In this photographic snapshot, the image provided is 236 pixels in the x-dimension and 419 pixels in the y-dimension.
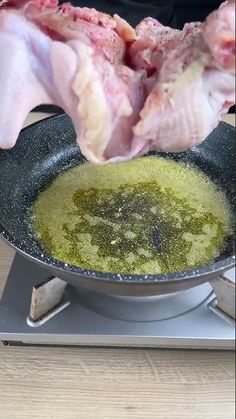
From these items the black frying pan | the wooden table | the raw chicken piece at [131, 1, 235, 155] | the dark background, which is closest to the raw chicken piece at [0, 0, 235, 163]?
the raw chicken piece at [131, 1, 235, 155]

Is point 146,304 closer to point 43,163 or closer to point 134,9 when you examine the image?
point 43,163

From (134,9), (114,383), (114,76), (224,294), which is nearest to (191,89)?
(114,76)

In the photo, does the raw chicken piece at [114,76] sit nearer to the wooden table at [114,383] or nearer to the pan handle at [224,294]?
the pan handle at [224,294]

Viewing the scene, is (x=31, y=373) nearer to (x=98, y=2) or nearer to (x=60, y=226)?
(x=60, y=226)

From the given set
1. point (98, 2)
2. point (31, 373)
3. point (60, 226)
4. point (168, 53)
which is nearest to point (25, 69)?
point (168, 53)

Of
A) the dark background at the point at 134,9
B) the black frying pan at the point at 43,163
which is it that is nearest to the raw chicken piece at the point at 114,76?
the black frying pan at the point at 43,163

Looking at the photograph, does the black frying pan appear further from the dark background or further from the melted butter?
the dark background
